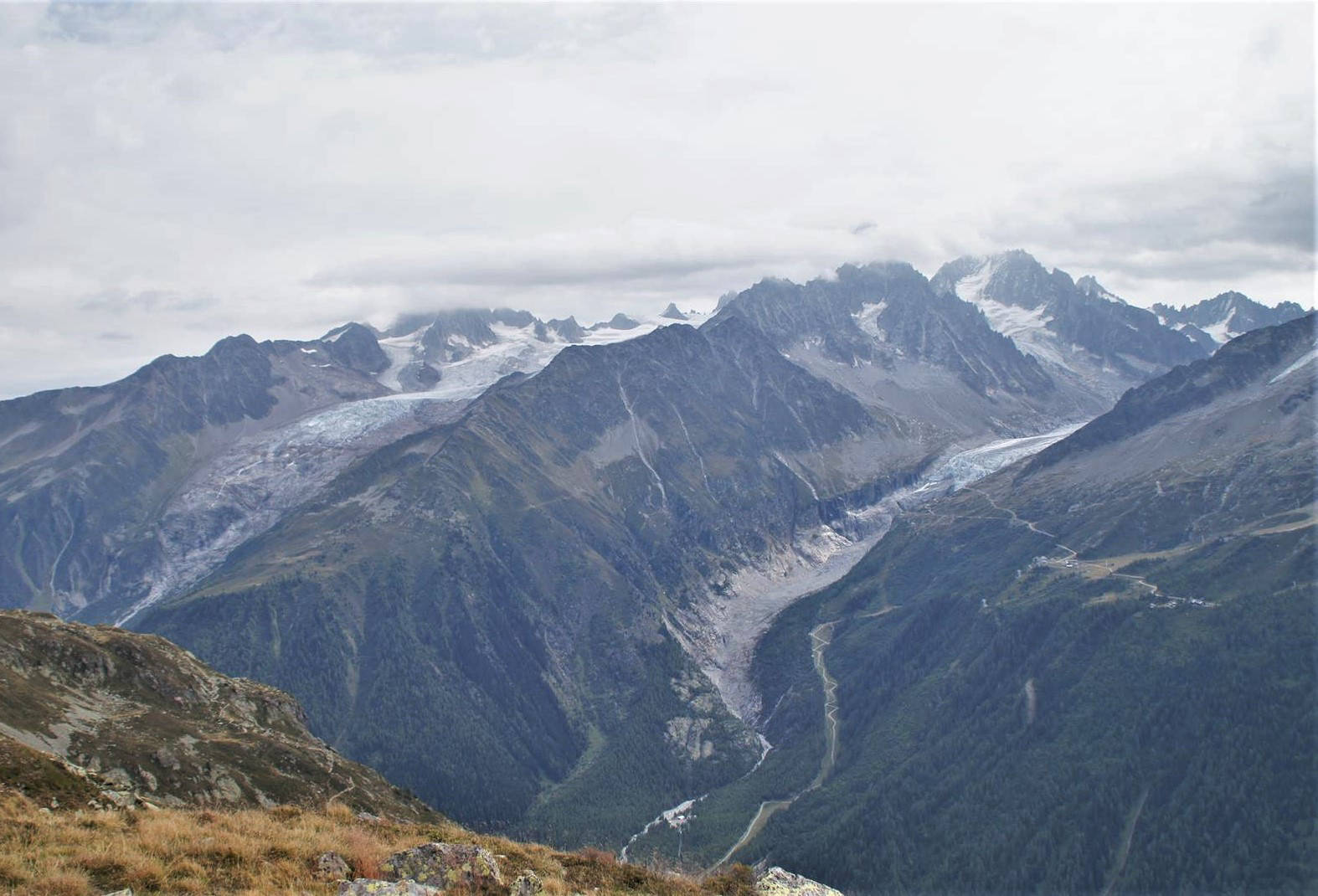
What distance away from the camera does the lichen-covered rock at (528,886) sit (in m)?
38.3

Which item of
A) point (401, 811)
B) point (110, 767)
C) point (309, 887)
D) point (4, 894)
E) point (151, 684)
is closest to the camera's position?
point (4, 894)

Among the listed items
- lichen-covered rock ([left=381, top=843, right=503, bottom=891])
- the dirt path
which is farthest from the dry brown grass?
the dirt path

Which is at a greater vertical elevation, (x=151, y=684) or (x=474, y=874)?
(x=474, y=874)

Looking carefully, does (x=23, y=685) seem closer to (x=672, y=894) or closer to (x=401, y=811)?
(x=401, y=811)

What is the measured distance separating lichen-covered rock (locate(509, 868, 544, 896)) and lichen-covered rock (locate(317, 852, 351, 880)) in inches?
296

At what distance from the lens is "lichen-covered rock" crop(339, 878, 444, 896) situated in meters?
36.3

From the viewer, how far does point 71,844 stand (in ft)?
126

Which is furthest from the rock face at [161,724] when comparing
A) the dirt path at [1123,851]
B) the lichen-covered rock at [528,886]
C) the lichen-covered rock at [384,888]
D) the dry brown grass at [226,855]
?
the dirt path at [1123,851]

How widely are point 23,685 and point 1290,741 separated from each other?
241056 mm

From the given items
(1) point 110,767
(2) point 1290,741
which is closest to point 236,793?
(1) point 110,767

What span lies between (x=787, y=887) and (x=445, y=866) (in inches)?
704

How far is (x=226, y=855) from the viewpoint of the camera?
39.0 m

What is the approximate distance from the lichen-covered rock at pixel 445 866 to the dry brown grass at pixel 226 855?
1.13 metres

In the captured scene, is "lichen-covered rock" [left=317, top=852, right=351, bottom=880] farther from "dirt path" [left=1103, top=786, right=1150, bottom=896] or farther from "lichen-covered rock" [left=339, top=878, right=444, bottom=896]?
"dirt path" [left=1103, top=786, right=1150, bottom=896]
